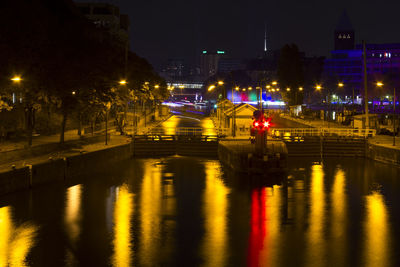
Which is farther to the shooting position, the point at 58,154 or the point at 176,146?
the point at 176,146

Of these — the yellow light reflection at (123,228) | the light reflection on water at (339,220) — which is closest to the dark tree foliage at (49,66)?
the yellow light reflection at (123,228)

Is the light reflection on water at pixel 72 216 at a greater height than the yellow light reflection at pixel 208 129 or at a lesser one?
lesser

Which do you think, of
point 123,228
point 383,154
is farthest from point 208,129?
point 123,228

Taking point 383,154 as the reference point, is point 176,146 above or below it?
above

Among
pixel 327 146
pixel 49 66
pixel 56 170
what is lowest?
pixel 56 170

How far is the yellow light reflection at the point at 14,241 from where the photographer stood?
20.3m

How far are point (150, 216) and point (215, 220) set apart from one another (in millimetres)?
3196

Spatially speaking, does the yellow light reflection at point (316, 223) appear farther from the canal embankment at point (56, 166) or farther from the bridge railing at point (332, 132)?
the bridge railing at point (332, 132)

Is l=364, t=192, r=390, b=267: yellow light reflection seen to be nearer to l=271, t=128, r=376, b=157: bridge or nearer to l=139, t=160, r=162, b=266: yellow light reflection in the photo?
l=139, t=160, r=162, b=266: yellow light reflection

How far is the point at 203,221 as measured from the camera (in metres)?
27.4

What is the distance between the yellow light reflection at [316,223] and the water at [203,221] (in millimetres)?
47

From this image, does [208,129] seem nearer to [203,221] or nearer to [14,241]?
[203,221]

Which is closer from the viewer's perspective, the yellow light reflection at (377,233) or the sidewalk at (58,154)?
the yellow light reflection at (377,233)

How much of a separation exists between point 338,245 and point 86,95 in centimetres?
3425
